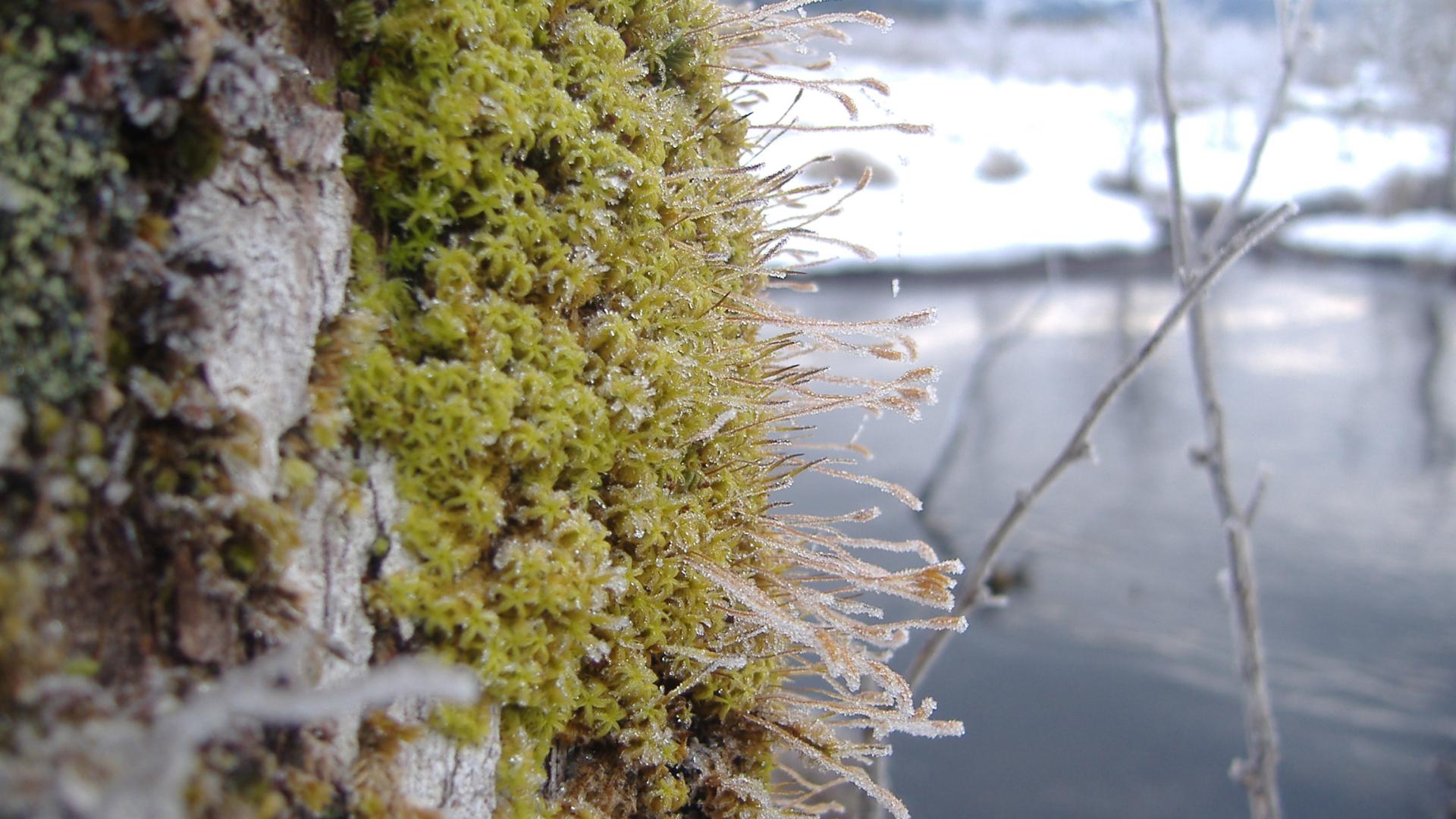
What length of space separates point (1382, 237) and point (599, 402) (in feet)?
59.9

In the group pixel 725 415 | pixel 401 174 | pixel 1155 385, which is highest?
pixel 401 174

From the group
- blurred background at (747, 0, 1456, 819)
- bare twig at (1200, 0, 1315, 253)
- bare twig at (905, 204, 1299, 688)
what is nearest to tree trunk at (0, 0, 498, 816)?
blurred background at (747, 0, 1456, 819)

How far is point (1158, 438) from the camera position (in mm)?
8398

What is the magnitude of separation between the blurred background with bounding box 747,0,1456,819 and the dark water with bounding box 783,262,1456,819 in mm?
22

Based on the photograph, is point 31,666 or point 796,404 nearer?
point 31,666

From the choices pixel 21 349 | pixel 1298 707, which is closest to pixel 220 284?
pixel 21 349

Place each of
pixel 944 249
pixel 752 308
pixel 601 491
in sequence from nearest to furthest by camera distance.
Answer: pixel 601 491, pixel 752 308, pixel 944 249

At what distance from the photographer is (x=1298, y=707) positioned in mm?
5094

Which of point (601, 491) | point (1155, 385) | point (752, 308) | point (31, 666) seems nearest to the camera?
point (31, 666)

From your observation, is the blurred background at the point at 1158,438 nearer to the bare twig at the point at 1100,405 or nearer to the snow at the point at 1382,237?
the snow at the point at 1382,237

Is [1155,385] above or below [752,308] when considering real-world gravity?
below

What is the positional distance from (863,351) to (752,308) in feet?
0.49

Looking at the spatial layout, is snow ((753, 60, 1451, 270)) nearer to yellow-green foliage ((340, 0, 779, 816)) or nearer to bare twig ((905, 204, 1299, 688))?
bare twig ((905, 204, 1299, 688))

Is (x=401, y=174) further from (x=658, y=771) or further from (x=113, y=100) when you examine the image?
(x=658, y=771)
